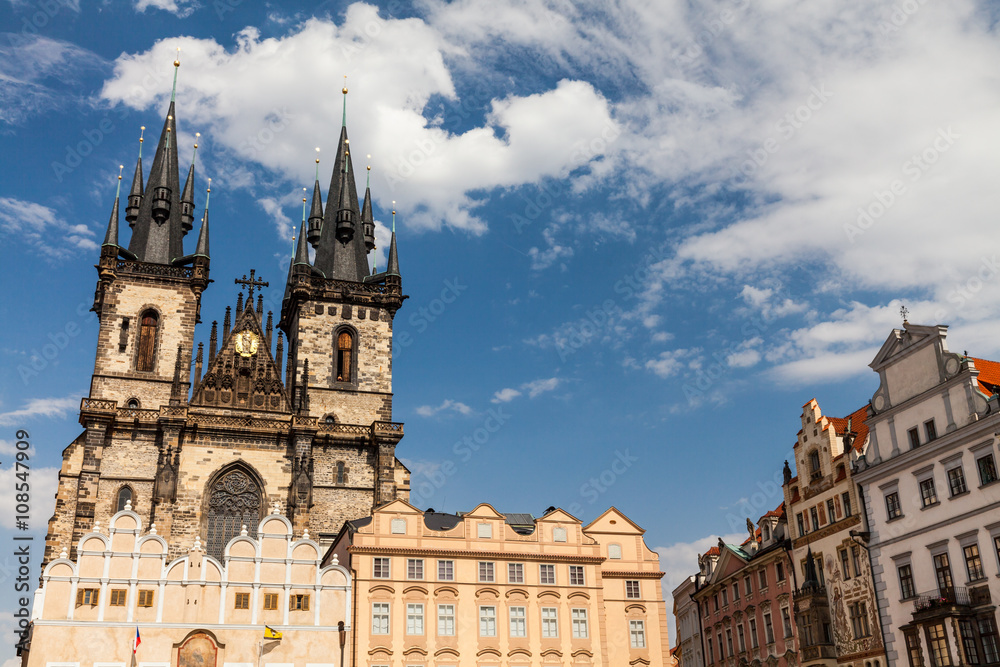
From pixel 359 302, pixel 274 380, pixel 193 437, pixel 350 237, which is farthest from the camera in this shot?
pixel 350 237

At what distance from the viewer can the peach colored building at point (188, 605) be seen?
1347 inches

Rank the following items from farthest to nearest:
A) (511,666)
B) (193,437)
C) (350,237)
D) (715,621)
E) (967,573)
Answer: (350,237) → (193,437) → (715,621) → (511,666) → (967,573)

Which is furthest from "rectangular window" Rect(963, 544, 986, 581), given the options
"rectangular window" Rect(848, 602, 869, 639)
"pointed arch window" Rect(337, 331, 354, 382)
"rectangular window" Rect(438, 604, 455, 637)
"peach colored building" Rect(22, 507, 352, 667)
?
"pointed arch window" Rect(337, 331, 354, 382)

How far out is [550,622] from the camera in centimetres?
4031

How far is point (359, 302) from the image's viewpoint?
6319cm

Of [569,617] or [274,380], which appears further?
[274,380]

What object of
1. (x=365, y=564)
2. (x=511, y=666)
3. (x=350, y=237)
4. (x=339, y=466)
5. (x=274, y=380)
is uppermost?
(x=350, y=237)

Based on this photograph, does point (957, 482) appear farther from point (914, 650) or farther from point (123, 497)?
point (123, 497)

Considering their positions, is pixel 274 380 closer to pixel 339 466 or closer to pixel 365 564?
pixel 339 466

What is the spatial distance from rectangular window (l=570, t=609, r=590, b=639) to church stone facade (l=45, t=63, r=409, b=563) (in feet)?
57.6

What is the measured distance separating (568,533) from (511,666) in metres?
6.26

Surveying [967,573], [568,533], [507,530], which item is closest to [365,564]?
[507,530]

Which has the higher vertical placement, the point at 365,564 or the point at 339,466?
the point at 339,466

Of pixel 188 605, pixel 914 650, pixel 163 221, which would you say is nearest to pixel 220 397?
pixel 163 221
